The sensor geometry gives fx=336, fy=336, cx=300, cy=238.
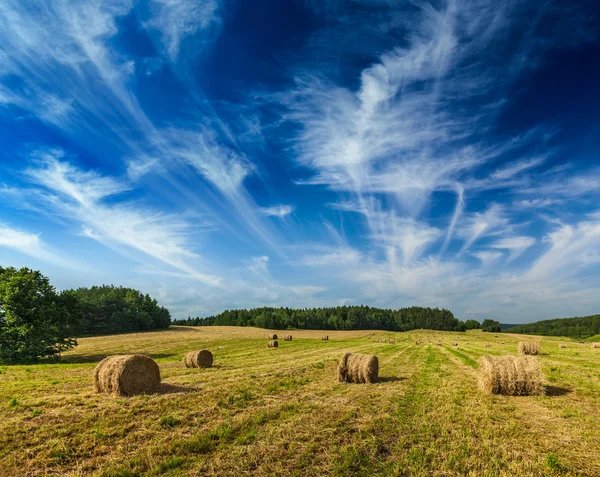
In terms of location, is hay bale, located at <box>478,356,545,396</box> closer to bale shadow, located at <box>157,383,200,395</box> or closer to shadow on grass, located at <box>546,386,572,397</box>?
shadow on grass, located at <box>546,386,572,397</box>

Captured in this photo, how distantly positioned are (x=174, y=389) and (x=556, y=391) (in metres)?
17.0

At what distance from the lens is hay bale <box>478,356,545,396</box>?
46.1ft

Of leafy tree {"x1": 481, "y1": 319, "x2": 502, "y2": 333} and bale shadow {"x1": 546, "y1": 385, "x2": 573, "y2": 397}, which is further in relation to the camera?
leafy tree {"x1": 481, "y1": 319, "x2": 502, "y2": 333}

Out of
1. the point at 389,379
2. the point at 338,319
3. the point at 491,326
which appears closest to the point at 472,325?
the point at 491,326

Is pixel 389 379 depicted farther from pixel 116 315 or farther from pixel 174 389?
pixel 116 315

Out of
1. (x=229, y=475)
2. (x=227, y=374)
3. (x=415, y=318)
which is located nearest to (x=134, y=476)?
(x=229, y=475)

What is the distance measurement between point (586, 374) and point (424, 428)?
15.0 meters

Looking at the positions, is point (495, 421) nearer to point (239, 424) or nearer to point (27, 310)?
point (239, 424)

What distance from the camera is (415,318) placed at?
17225 cm

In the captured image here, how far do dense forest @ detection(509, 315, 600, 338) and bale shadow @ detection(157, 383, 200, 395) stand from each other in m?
140

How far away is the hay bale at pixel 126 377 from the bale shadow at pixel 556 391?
1709 cm

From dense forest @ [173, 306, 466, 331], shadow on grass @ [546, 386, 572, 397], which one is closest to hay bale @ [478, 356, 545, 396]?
shadow on grass @ [546, 386, 572, 397]

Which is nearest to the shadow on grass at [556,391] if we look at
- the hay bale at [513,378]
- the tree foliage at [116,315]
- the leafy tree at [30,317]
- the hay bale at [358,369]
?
the hay bale at [513,378]

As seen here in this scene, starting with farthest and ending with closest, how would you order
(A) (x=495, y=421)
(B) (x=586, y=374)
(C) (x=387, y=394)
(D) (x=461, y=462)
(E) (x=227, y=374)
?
(E) (x=227, y=374)
(B) (x=586, y=374)
(C) (x=387, y=394)
(A) (x=495, y=421)
(D) (x=461, y=462)
